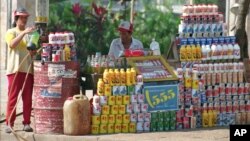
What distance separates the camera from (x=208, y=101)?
1220 centimetres

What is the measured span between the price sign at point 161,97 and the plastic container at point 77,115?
0.89 metres

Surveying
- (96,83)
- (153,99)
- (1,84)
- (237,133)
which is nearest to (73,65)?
(96,83)

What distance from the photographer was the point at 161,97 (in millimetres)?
11844

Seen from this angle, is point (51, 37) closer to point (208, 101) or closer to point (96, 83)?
point (96, 83)

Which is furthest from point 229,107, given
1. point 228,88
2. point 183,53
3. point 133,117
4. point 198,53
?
point 133,117

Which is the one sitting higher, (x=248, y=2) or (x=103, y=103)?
(x=248, y=2)

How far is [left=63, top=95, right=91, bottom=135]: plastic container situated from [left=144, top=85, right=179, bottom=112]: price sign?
887mm

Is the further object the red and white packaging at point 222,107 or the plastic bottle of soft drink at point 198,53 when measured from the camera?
the red and white packaging at point 222,107

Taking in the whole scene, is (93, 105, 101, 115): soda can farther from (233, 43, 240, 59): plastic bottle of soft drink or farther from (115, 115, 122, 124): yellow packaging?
(233, 43, 240, 59): plastic bottle of soft drink

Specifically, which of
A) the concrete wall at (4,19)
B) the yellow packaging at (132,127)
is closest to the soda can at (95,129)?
the yellow packaging at (132,127)

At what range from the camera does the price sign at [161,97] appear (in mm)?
11750


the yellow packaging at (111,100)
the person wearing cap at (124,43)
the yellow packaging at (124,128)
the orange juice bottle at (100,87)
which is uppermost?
the person wearing cap at (124,43)

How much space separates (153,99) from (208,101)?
91 centimetres

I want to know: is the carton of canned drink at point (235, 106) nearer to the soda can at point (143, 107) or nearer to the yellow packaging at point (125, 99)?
the soda can at point (143, 107)
